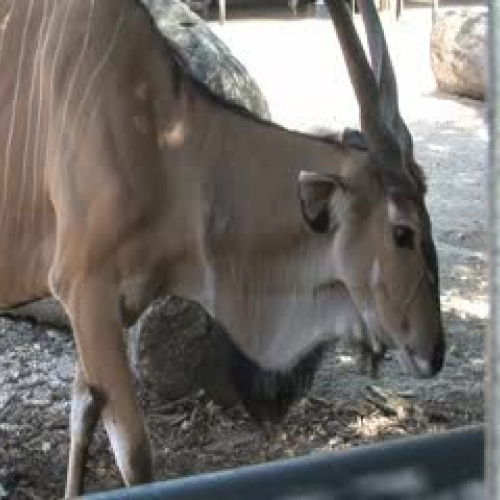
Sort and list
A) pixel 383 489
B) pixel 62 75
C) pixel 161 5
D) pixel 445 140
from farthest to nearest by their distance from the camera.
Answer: pixel 445 140 < pixel 161 5 < pixel 62 75 < pixel 383 489

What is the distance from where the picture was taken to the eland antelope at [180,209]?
2.66 m

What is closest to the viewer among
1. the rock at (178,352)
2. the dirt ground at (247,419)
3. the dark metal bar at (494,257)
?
the dark metal bar at (494,257)

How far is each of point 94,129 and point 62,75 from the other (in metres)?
0.17

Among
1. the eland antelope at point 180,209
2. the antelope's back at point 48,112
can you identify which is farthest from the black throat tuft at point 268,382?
the antelope's back at point 48,112

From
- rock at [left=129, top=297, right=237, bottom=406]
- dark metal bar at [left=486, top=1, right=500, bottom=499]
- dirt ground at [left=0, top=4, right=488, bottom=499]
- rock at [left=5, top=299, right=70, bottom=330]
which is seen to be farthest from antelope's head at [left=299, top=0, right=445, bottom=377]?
dark metal bar at [left=486, top=1, right=500, bottom=499]

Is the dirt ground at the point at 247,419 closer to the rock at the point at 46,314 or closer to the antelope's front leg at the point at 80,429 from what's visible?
the rock at the point at 46,314

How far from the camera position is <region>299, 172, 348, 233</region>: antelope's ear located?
2.65m

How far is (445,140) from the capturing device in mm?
7078

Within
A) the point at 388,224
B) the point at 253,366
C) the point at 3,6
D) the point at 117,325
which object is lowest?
the point at 253,366

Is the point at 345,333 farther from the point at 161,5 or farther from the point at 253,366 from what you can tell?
the point at 161,5

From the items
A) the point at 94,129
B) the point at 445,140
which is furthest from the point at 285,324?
the point at 445,140

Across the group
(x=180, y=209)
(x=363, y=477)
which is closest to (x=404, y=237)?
(x=180, y=209)

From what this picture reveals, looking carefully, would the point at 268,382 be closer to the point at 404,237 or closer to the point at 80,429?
the point at 80,429

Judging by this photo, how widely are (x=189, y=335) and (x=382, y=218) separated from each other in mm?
951
